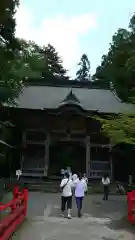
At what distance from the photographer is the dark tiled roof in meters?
25.9

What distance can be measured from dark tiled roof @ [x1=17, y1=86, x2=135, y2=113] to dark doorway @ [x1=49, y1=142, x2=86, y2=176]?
2.85 meters

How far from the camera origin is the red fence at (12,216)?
26.8 ft

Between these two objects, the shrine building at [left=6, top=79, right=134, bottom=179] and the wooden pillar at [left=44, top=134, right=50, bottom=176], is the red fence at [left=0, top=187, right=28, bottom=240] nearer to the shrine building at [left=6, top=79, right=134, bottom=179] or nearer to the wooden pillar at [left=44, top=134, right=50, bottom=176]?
the wooden pillar at [left=44, top=134, right=50, bottom=176]

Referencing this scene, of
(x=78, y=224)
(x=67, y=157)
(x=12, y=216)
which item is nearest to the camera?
(x=12, y=216)

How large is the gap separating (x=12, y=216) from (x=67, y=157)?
15.1 metres

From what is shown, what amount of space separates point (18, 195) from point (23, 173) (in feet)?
41.5

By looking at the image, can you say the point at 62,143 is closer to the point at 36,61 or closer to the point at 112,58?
the point at 36,61

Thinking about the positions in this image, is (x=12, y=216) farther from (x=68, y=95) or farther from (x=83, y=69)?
(x=83, y=69)

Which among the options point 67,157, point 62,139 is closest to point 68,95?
point 62,139

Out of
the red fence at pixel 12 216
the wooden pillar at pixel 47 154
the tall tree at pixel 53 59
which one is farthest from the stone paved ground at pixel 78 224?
the tall tree at pixel 53 59

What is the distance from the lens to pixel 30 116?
24.9m

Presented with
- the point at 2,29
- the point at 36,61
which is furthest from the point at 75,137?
the point at 2,29

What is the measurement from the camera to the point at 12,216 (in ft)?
30.6

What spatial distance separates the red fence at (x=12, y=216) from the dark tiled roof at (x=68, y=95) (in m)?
14.0
